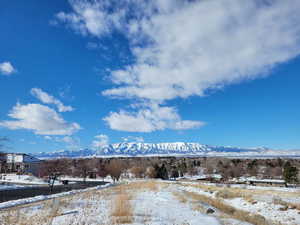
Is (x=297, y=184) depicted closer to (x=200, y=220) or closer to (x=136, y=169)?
(x=136, y=169)

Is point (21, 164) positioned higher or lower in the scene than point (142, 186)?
higher

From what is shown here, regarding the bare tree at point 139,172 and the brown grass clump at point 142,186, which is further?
the bare tree at point 139,172

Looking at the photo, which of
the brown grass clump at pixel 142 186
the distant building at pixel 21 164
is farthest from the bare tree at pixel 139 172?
the brown grass clump at pixel 142 186

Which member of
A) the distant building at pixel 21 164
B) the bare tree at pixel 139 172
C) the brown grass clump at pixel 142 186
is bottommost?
the brown grass clump at pixel 142 186

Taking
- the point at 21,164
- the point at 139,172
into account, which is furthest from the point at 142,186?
the point at 21,164

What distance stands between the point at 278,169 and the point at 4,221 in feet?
468

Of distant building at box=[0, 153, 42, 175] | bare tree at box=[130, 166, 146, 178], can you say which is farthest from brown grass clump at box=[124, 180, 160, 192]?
distant building at box=[0, 153, 42, 175]

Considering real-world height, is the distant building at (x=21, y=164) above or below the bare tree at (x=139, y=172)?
above

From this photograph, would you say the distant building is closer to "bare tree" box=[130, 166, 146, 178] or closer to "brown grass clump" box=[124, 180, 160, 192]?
"bare tree" box=[130, 166, 146, 178]

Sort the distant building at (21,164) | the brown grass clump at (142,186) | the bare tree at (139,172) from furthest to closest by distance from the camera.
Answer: the bare tree at (139,172)
the distant building at (21,164)
the brown grass clump at (142,186)

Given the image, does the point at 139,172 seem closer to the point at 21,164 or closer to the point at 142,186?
the point at 21,164

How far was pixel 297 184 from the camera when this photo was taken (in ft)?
268

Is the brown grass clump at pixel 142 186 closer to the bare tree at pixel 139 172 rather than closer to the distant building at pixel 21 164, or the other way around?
the bare tree at pixel 139 172

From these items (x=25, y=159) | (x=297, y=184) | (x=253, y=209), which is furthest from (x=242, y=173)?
(x=253, y=209)
